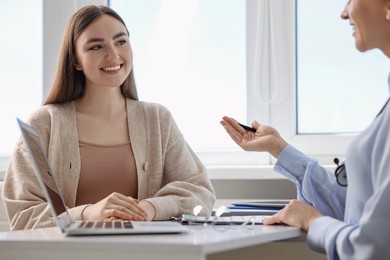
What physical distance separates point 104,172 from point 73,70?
372 millimetres

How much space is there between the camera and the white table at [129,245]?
4.04 ft

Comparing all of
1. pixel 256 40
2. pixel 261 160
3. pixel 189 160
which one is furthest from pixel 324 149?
pixel 189 160

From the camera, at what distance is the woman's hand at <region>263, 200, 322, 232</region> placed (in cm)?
167

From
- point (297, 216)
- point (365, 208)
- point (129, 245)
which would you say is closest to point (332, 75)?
point (297, 216)

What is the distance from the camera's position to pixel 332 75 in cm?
300

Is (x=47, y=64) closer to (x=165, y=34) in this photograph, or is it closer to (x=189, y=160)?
(x=165, y=34)

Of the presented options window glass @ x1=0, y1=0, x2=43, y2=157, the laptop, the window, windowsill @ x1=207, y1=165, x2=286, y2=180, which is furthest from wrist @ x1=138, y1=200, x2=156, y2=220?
window glass @ x1=0, y1=0, x2=43, y2=157

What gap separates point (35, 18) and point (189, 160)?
1.38 meters

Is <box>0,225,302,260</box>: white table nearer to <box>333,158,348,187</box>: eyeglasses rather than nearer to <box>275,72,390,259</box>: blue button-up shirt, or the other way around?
<box>275,72,390,259</box>: blue button-up shirt

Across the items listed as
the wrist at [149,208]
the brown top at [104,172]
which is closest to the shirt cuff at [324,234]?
the wrist at [149,208]

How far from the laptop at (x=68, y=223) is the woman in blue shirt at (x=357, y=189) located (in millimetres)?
284

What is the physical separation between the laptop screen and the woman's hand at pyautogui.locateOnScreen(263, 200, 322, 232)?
18.4 inches

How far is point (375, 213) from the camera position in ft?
4.43

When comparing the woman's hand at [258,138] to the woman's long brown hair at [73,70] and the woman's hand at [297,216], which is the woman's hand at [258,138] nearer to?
the woman's hand at [297,216]
